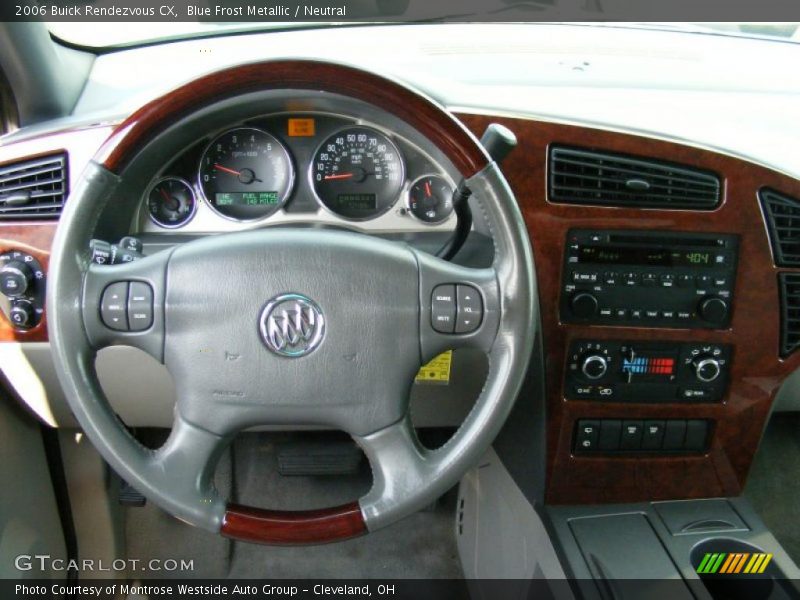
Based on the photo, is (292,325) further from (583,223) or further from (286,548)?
(286,548)

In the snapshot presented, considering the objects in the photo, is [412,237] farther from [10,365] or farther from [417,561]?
[417,561]

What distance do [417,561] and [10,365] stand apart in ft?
4.15

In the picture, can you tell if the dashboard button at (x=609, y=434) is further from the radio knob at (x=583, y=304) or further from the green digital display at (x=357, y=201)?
the green digital display at (x=357, y=201)

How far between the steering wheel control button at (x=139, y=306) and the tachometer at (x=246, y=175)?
437 millimetres

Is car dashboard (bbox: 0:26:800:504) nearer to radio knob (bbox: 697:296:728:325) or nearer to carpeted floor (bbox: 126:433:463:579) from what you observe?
radio knob (bbox: 697:296:728:325)

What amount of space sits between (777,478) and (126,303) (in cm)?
171

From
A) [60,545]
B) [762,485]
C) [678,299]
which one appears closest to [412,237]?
[678,299]

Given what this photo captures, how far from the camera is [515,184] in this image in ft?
4.37

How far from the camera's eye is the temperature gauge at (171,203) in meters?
1.41

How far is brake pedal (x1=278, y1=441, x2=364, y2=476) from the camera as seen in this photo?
5.88ft

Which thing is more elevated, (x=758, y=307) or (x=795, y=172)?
(x=795, y=172)

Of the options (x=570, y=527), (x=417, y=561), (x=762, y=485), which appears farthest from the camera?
(x=417, y=561)

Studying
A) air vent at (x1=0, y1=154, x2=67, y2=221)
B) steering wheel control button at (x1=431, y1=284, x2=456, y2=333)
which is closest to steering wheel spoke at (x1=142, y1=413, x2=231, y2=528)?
steering wheel control button at (x1=431, y1=284, x2=456, y2=333)

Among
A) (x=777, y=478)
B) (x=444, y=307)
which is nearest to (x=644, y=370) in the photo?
(x=444, y=307)
